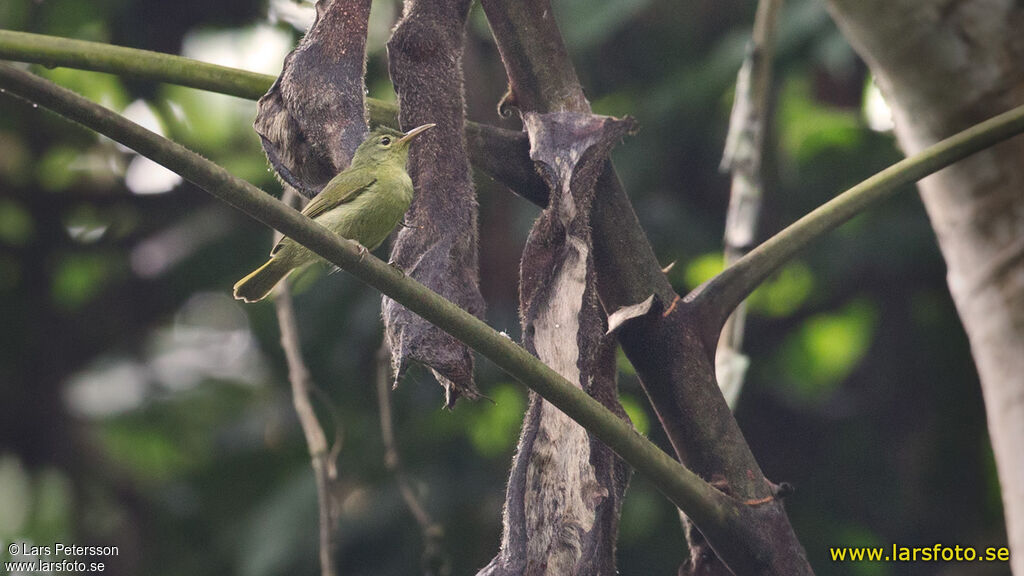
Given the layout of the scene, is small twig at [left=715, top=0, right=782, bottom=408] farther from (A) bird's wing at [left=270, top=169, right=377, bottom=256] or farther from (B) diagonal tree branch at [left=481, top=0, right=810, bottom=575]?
(A) bird's wing at [left=270, top=169, right=377, bottom=256]

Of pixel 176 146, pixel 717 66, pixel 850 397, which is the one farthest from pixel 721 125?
pixel 176 146

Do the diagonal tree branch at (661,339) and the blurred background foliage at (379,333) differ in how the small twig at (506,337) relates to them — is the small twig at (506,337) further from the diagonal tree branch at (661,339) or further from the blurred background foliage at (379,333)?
the blurred background foliage at (379,333)

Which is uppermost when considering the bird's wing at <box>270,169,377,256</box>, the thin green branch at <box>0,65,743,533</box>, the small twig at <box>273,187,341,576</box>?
the bird's wing at <box>270,169,377,256</box>

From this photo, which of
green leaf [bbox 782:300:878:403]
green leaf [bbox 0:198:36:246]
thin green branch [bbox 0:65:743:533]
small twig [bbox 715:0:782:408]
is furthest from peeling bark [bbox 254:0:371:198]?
green leaf [bbox 0:198:36:246]

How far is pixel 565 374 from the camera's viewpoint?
1808 millimetres

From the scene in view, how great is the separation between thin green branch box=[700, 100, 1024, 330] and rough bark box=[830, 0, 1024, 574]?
0.11 metres

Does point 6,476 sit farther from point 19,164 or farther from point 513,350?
point 513,350

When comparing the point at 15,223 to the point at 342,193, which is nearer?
the point at 342,193

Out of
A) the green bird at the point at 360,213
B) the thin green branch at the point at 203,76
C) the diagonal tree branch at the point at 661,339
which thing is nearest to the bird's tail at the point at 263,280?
the green bird at the point at 360,213

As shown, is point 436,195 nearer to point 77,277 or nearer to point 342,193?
point 342,193

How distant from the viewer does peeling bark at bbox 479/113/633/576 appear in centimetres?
173

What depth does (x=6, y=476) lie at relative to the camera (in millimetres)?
5406

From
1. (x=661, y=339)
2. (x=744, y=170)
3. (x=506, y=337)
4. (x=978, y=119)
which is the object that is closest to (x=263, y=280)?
(x=744, y=170)

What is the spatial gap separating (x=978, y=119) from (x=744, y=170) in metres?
0.80
